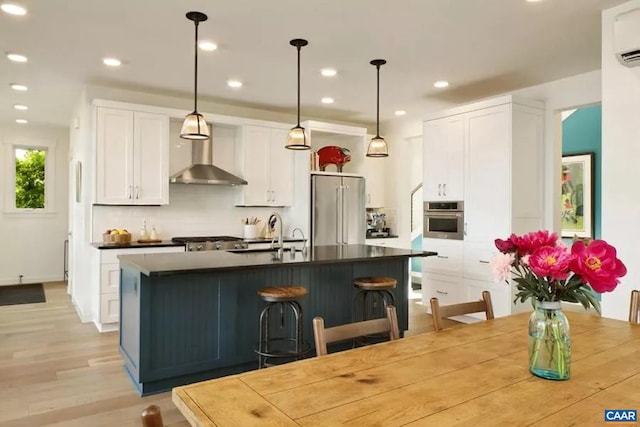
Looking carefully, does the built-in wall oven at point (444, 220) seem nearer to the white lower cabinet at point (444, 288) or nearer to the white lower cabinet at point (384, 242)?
the white lower cabinet at point (444, 288)

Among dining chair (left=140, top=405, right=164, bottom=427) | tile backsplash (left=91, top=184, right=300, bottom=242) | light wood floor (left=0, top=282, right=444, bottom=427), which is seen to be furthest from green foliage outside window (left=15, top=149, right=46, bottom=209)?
dining chair (left=140, top=405, right=164, bottom=427)

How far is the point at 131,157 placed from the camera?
16.4ft

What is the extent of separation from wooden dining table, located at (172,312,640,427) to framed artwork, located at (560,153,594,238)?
5392 mm

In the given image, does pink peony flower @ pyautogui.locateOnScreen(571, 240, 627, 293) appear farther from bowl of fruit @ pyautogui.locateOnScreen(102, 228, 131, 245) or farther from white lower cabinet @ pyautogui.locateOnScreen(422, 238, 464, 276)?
bowl of fruit @ pyautogui.locateOnScreen(102, 228, 131, 245)

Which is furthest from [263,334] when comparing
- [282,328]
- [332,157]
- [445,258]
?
[332,157]

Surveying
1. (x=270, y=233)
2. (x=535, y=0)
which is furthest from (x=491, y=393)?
(x=270, y=233)

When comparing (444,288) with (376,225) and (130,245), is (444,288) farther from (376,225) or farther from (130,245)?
(130,245)

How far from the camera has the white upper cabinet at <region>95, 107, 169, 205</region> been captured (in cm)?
485

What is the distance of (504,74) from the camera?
4.68 metres

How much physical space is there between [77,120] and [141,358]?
13.3 feet

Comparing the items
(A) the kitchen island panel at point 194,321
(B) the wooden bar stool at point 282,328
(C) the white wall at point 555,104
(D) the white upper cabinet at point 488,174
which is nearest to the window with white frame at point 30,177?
(A) the kitchen island panel at point 194,321

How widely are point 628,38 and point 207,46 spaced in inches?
126

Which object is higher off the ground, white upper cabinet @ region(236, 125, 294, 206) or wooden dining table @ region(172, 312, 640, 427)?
white upper cabinet @ region(236, 125, 294, 206)

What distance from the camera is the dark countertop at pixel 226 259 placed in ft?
9.40
